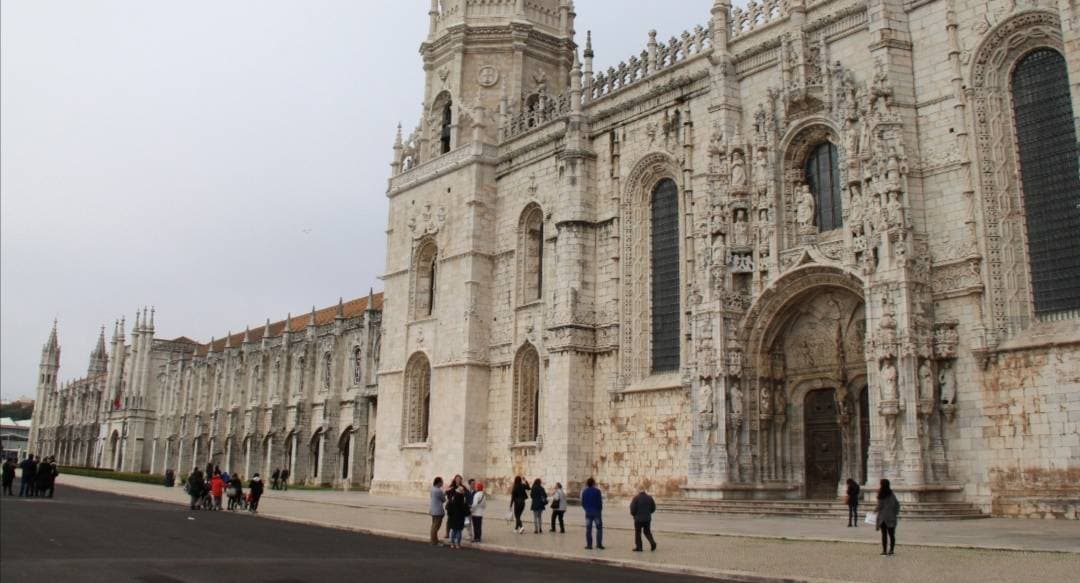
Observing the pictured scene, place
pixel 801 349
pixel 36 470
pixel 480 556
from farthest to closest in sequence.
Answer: pixel 36 470
pixel 801 349
pixel 480 556

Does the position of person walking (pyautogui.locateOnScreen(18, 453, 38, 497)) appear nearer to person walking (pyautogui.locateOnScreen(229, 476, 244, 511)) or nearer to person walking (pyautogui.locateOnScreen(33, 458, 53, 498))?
person walking (pyautogui.locateOnScreen(33, 458, 53, 498))

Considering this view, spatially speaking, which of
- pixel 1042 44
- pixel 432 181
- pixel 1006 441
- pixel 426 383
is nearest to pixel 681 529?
pixel 1006 441

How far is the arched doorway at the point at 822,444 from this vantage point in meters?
24.4

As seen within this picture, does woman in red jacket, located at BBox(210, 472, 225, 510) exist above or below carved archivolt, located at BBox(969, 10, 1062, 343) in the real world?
below

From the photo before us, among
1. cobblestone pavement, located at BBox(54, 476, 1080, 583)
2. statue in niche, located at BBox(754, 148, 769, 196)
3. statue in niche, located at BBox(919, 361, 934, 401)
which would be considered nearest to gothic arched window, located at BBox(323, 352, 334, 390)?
cobblestone pavement, located at BBox(54, 476, 1080, 583)

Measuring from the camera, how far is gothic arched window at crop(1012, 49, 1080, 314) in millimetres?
20016

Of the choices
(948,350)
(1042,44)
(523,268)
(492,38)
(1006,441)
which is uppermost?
(492,38)

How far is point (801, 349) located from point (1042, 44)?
930 cm

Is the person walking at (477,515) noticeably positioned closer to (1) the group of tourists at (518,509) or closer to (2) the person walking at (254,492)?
(1) the group of tourists at (518,509)

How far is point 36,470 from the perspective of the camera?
32.3m

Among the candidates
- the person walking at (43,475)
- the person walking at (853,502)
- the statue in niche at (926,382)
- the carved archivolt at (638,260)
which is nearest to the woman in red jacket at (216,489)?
the person walking at (43,475)

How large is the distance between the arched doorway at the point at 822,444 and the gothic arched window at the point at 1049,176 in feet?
20.1

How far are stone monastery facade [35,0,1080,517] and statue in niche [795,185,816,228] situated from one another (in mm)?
56

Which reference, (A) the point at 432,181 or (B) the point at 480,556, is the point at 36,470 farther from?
(B) the point at 480,556
